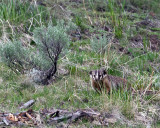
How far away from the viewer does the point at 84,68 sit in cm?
707

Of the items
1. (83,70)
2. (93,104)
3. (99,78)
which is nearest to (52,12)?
(83,70)

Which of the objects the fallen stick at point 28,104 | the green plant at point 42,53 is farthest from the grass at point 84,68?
the green plant at point 42,53

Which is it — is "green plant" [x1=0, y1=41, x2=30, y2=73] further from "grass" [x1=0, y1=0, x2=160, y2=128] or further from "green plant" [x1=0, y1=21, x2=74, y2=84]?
"grass" [x1=0, y1=0, x2=160, y2=128]

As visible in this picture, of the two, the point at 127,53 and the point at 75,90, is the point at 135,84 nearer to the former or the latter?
the point at 75,90

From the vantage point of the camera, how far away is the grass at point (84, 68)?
5.39 metres

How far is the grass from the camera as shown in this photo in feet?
17.7

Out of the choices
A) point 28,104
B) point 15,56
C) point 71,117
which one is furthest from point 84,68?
point 71,117

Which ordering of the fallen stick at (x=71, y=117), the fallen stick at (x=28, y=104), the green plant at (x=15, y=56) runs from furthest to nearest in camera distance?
the green plant at (x=15, y=56), the fallen stick at (x=28, y=104), the fallen stick at (x=71, y=117)

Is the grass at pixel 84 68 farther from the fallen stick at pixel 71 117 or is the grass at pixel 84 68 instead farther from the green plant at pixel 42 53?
the green plant at pixel 42 53

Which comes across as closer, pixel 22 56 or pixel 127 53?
pixel 22 56

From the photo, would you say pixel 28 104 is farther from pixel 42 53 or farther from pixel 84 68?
pixel 84 68

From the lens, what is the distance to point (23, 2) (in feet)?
32.1

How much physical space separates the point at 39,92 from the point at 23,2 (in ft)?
15.0

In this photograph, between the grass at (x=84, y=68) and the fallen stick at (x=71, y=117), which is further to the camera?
the grass at (x=84, y=68)
